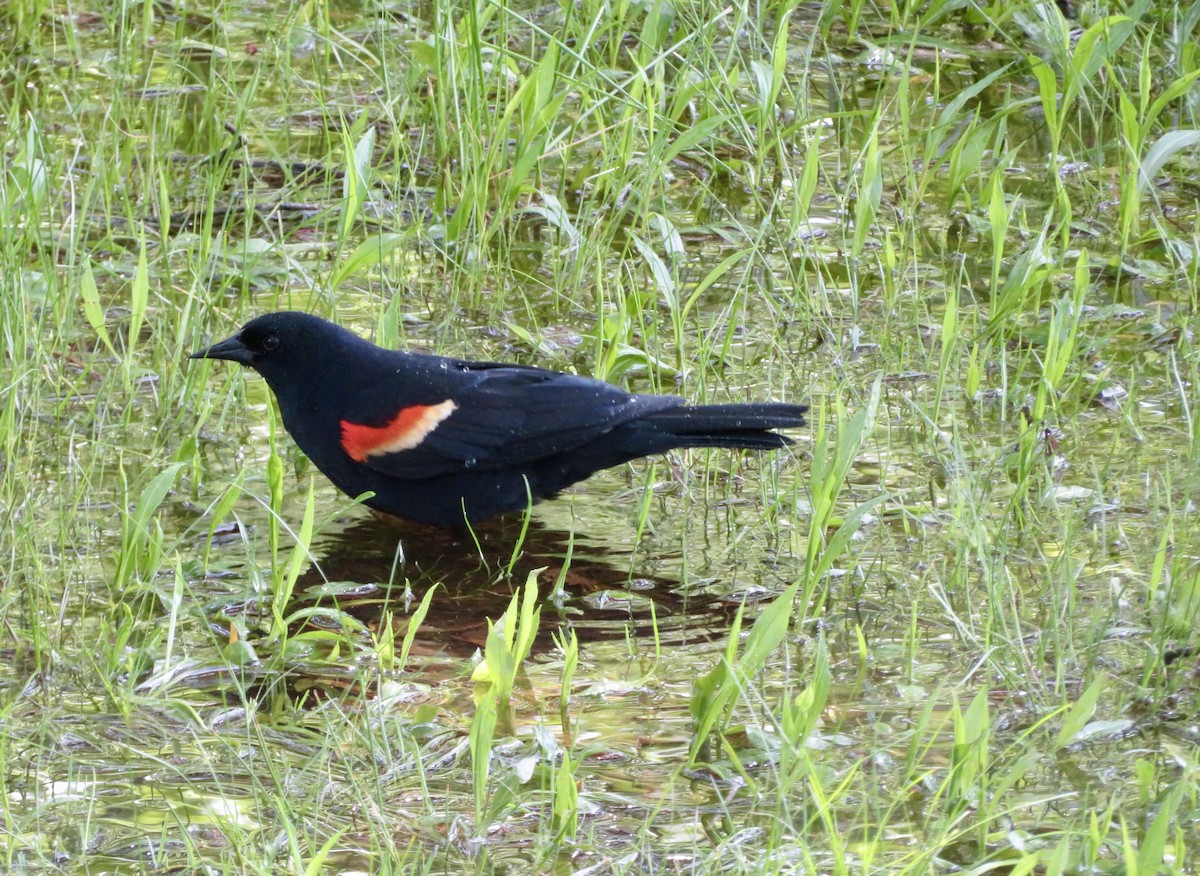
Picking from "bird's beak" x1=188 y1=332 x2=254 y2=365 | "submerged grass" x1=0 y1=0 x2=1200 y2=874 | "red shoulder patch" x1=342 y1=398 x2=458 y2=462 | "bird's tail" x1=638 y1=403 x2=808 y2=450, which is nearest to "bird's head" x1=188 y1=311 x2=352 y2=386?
"bird's beak" x1=188 y1=332 x2=254 y2=365

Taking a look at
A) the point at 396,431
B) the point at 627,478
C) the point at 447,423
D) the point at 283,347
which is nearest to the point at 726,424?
the point at 627,478

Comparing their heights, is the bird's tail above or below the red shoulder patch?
above

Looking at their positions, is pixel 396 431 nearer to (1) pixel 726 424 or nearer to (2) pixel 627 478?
(2) pixel 627 478

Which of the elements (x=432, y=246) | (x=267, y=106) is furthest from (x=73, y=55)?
(x=432, y=246)

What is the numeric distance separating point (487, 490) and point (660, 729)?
1291mm

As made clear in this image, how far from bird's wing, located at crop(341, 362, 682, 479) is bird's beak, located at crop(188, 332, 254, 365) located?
0.39 meters

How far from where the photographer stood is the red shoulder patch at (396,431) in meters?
4.47

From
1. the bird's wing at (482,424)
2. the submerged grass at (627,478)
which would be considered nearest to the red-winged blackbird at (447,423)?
the bird's wing at (482,424)

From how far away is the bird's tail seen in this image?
423 cm

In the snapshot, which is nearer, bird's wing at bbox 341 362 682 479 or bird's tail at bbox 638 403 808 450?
bird's tail at bbox 638 403 808 450

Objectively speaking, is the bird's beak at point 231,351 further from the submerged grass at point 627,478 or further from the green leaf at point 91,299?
the green leaf at point 91,299

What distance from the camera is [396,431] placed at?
4.48 meters

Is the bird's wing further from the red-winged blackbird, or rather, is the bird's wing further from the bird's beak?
the bird's beak

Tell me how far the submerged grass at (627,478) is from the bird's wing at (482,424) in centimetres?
26
